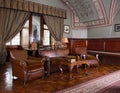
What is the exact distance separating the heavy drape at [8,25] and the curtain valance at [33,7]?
0.74ft

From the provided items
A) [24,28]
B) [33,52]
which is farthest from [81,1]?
[33,52]

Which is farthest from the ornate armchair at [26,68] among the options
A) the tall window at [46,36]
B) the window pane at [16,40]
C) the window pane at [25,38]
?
the tall window at [46,36]

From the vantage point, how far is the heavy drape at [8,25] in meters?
5.79

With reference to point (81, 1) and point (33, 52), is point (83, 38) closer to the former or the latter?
point (81, 1)

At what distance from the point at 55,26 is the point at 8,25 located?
2392 millimetres

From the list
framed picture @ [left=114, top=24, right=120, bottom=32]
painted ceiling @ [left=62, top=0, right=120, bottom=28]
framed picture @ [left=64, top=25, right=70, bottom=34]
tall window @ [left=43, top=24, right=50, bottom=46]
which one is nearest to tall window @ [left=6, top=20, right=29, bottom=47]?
tall window @ [left=43, top=24, right=50, bottom=46]

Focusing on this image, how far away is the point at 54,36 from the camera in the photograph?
24.2 feet

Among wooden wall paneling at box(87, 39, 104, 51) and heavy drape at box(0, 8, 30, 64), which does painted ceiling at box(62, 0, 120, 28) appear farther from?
heavy drape at box(0, 8, 30, 64)

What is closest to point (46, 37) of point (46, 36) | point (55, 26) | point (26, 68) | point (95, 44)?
point (46, 36)

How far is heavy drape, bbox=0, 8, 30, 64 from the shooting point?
228 inches

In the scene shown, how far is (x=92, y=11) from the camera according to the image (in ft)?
23.8

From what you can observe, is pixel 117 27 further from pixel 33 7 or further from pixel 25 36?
pixel 25 36

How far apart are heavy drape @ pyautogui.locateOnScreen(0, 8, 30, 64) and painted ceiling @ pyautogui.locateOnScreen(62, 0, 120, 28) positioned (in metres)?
2.75

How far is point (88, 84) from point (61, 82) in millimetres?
694
